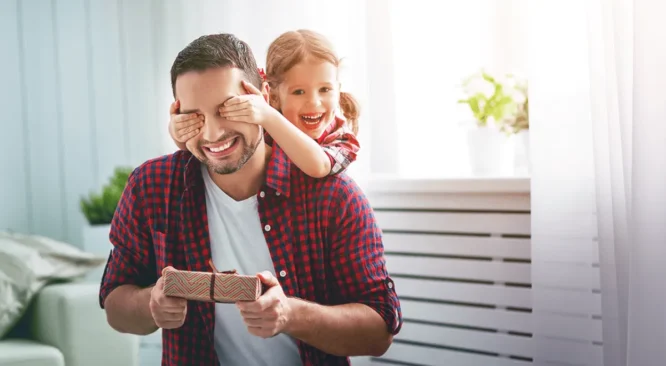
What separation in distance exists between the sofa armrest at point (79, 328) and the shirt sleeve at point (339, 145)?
0.91 m

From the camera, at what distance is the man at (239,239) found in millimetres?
1286

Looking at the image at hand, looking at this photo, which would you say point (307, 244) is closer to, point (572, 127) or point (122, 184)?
point (572, 127)

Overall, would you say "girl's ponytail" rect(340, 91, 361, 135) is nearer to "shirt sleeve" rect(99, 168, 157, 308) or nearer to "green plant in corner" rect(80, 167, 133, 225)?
"shirt sleeve" rect(99, 168, 157, 308)

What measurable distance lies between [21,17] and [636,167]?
250cm

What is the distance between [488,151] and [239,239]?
1123 millimetres

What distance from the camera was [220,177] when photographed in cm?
139

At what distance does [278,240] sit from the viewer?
1327mm

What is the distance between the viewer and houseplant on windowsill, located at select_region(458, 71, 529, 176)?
2172 millimetres

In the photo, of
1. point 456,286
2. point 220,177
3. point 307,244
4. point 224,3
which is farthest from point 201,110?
point 224,3

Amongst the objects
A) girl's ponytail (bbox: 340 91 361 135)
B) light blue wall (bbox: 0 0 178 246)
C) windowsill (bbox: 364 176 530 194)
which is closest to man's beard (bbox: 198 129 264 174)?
girl's ponytail (bbox: 340 91 361 135)

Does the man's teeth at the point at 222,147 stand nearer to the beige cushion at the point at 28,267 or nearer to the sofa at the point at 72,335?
the sofa at the point at 72,335

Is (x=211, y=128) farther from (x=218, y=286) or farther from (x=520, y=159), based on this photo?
(x=520, y=159)

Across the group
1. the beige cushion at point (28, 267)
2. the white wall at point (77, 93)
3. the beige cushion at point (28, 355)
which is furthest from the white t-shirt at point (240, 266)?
the white wall at point (77, 93)

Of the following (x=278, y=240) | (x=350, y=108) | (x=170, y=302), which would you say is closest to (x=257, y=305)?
(x=170, y=302)
